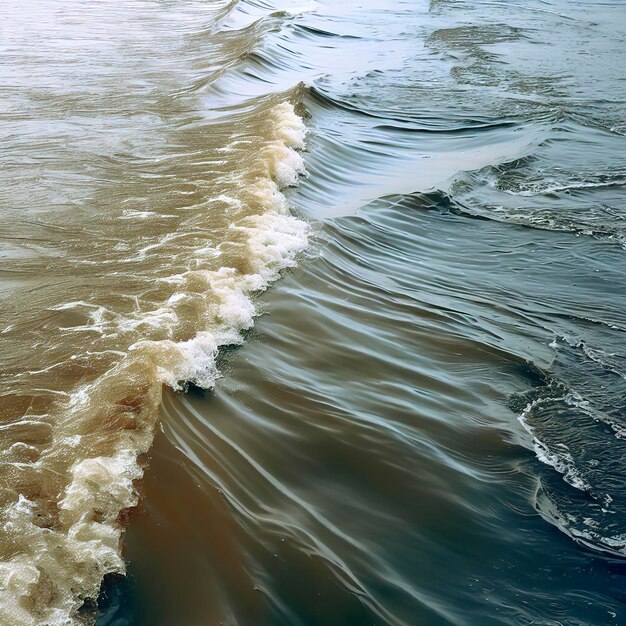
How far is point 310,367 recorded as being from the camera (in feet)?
19.2

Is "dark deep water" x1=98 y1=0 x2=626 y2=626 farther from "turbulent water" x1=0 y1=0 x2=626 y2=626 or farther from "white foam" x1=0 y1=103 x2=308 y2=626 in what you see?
"white foam" x1=0 y1=103 x2=308 y2=626

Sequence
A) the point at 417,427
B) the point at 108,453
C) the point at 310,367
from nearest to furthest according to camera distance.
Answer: the point at 108,453
the point at 417,427
the point at 310,367

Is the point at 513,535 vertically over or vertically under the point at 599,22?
under

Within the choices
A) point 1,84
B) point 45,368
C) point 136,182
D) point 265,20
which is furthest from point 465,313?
point 265,20

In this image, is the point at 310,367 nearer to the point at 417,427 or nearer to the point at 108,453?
the point at 417,427

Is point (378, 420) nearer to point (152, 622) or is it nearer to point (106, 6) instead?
point (152, 622)

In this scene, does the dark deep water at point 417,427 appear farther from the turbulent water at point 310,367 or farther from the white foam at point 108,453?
the white foam at point 108,453

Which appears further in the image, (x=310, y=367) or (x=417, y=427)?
(x=310, y=367)

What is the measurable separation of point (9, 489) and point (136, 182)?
6.38 metres

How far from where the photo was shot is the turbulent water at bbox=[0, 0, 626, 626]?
3881 mm

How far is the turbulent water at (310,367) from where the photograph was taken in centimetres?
388

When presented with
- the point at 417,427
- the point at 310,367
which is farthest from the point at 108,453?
the point at 417,427

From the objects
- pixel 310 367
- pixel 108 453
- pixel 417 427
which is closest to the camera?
→ pixel 108 453

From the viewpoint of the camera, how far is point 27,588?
362 centimetres
